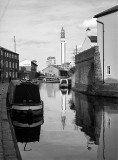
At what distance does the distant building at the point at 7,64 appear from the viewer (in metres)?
81.9

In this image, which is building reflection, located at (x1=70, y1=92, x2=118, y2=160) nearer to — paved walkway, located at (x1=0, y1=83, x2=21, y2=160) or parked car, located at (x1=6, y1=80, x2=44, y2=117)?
parked car, located at (x1=6, y1=80, x2=44, y2=117)

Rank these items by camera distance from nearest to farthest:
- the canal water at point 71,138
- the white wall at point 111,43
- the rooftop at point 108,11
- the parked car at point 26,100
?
1. the canal water at point 71,138
2. the parked car at point 26,100
3. the rooftop at point 108,11
4. the white wall at point 111,43

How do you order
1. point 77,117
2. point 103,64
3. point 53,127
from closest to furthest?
point 53,127
point 77,117
point 103,64

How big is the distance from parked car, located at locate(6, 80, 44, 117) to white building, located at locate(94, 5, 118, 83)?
18.3 m

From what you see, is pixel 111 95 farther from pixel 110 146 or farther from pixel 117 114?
pixel 110 146

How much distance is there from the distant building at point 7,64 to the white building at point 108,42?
41.8 meters

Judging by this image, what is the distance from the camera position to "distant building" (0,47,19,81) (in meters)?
81.9

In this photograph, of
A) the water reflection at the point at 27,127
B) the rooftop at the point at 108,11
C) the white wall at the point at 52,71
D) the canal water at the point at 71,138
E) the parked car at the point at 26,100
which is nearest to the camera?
the canal water at the point at 71,138

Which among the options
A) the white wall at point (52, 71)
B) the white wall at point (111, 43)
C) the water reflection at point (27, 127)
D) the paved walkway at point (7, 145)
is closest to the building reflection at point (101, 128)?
the water reflection at point (27, 127)

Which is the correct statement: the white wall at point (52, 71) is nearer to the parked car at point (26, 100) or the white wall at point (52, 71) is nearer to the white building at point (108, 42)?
the white building at point (108, 42)

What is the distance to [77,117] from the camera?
23.2 metres

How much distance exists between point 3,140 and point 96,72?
30606mm

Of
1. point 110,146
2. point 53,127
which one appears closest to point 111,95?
point 53,127

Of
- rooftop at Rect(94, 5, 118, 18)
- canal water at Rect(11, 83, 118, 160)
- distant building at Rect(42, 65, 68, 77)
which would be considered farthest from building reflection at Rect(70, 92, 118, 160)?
distant building at Rect(42, 65, 68, 77)
